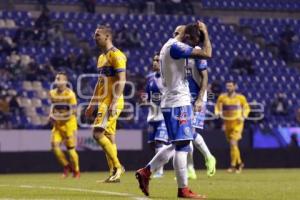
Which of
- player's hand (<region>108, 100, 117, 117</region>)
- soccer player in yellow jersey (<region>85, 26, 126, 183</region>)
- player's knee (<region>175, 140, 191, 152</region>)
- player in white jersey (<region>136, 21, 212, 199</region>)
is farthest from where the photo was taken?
soccer player in yellow jersey (<region>85, 26, 126, 183</region>)

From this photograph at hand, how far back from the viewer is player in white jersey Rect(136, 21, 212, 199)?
11.6 metres

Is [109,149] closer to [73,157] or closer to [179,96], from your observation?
[179,96]

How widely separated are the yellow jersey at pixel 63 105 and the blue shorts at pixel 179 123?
8.84 meters

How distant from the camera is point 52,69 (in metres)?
29.5

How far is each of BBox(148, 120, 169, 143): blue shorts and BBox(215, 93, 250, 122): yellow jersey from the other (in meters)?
4.32

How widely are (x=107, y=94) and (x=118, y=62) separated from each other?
57cm

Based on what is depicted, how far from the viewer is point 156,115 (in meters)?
20.0

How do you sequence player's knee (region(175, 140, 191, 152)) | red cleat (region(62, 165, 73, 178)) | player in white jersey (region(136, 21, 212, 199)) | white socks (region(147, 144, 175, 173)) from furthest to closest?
1. red cleat (region(62, 165, 73, 178))
2. white socks (region(147, 144, 175, 173))
3. player's knee (region(175, 140, 191, 152))
4. player in white jersey (region(136, 21, 212, 199))

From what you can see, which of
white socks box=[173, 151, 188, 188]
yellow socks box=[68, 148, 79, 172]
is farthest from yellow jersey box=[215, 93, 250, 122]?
white socks box=[173, 151, 188, 188]

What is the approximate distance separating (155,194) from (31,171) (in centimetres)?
1197

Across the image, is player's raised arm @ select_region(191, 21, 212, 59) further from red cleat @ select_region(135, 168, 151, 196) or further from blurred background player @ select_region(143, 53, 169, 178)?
blurred background player @ select_region(143, 53, 169, 178)

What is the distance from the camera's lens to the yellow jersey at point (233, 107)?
24.0 m

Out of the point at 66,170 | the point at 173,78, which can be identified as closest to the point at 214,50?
the point at 66,170

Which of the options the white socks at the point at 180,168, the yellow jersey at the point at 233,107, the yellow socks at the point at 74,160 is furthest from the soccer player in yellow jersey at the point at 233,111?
the white socks at the point at 180,168
